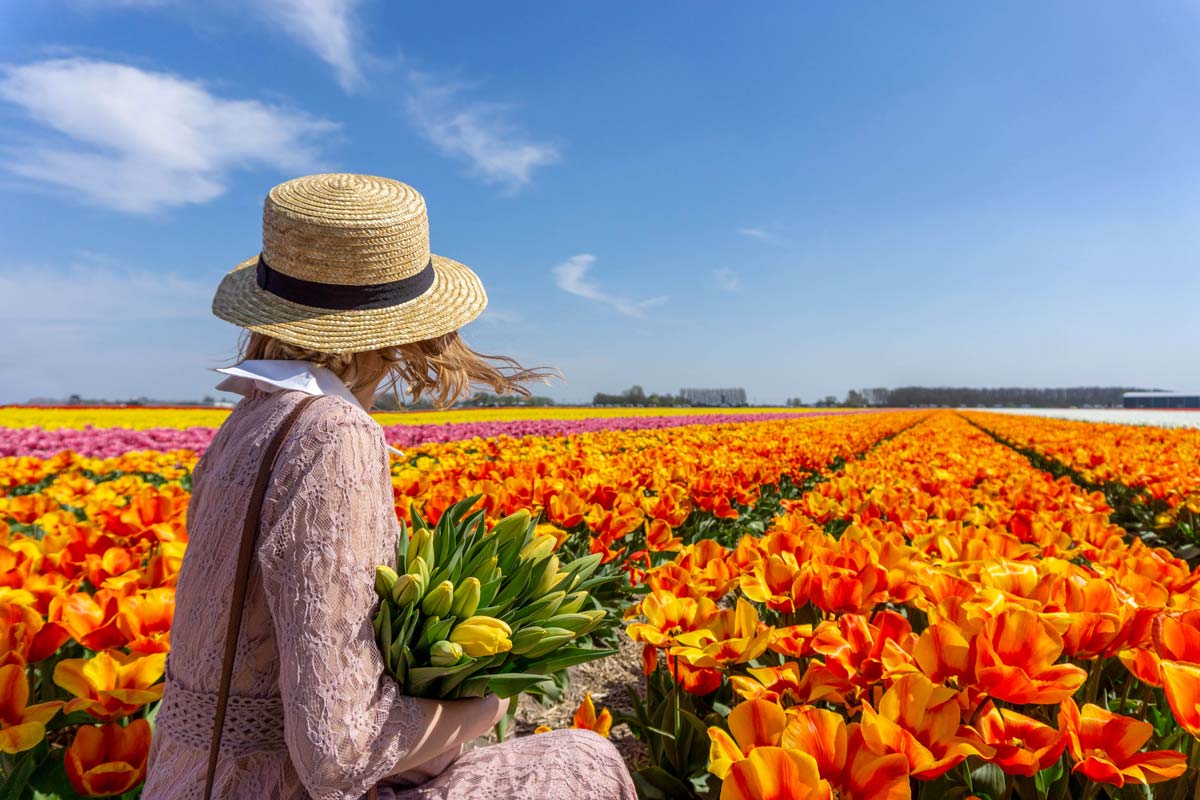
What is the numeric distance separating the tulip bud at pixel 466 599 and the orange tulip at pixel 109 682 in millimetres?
895

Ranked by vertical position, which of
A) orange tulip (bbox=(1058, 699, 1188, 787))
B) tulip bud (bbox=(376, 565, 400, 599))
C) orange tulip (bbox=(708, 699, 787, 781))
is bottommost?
orange tulip (bbox=(1058, 699, 1188, 787))

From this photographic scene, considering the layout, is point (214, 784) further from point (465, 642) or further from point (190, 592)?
point (465, 642)

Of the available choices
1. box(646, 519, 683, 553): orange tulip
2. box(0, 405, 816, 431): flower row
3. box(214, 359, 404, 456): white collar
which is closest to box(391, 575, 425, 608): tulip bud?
box(214, 359, 404, 456): white collar

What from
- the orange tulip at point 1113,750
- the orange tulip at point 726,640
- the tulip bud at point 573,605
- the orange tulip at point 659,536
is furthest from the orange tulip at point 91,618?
the orange tulip at point 1113,750

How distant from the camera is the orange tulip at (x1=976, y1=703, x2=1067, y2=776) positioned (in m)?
1.11

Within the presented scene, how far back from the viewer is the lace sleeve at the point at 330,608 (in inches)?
46.4

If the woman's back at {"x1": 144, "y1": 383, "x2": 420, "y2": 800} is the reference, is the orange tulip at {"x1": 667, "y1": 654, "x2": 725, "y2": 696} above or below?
below

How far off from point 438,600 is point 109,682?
3.52 ft

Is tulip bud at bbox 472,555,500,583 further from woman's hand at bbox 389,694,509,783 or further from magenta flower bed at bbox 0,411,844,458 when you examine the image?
magenta flower bed at bbox 0,411,844,458

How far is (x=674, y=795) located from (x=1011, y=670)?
108 centimetres

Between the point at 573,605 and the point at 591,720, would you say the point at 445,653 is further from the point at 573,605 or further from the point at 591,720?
the point at 591,720

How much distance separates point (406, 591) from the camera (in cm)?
130

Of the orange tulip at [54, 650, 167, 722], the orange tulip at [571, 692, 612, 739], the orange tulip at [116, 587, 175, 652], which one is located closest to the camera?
the orange tulip at [54, 650, 167, 722]

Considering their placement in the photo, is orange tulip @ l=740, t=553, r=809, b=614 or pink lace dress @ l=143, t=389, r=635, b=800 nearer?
pink lace dress @ l=143, t=389, r=635, b=800
